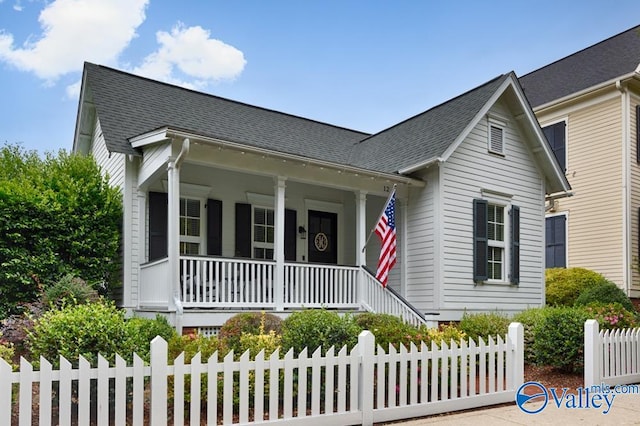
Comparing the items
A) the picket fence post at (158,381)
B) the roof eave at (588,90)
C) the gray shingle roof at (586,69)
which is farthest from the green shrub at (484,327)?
the gray shingle roof at (586,69)

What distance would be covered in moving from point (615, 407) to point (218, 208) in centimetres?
823

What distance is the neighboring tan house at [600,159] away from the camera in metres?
16.0

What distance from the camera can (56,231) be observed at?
33.5 ft

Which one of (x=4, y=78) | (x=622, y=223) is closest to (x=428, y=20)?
(x=622, y=223)

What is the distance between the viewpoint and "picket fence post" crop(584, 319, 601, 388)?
23.9 ft

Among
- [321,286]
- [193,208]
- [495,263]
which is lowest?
[321,286]

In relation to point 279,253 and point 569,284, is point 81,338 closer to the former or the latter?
point 279,253

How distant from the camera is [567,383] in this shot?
8078 mm

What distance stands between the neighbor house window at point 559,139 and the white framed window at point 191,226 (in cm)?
1160

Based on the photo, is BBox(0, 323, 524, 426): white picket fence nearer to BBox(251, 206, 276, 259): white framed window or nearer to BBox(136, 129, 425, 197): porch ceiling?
BBox(136, 129, 425, 197): porch ceiling

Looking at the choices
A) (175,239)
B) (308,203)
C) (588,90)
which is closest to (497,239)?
(308,203)

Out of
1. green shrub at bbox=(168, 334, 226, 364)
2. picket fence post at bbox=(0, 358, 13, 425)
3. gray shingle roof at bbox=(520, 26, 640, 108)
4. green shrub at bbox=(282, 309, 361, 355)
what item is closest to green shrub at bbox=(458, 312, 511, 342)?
green shrub at bbox=(282, 309, 361, 355)

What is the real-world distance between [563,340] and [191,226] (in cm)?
737

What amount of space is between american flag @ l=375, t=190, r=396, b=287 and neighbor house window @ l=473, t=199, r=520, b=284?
2557mm
